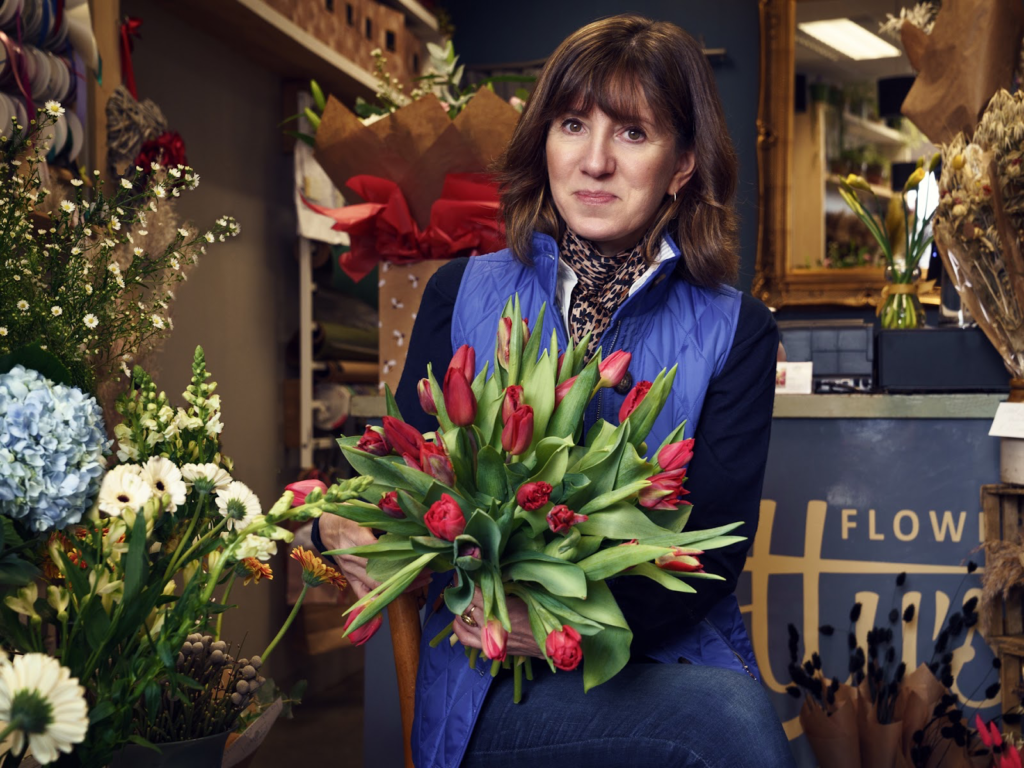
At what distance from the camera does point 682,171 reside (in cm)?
134

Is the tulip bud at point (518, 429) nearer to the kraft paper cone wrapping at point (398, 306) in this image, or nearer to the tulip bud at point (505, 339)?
the tulip bud at point (505, 339)

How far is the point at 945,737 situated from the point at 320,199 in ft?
8.72

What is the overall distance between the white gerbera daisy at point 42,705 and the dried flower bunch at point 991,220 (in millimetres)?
1539

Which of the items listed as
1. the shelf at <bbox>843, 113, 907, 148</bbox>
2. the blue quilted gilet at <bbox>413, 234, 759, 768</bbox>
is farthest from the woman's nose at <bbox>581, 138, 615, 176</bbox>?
the shelf at <bbox>843, 113, 907, 148</bbox>

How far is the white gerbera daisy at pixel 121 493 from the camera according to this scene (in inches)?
26.0

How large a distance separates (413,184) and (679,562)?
1.19 meters

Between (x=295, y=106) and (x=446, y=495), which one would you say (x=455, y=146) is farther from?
(x=295, y=106)

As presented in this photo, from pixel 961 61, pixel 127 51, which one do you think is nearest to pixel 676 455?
pixel 961 61

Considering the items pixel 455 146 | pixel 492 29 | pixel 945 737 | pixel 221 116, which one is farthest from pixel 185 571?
pixel 492 29

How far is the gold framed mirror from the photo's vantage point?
4176 millimetres

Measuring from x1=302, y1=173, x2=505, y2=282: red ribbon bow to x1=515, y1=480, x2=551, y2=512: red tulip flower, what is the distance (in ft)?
3.40

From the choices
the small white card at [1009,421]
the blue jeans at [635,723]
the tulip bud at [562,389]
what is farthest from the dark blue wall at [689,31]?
the tulip bud at [562,389]

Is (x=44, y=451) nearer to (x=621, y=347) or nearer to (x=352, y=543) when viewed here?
(x=352, y=543)

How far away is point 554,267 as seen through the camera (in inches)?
50.8
